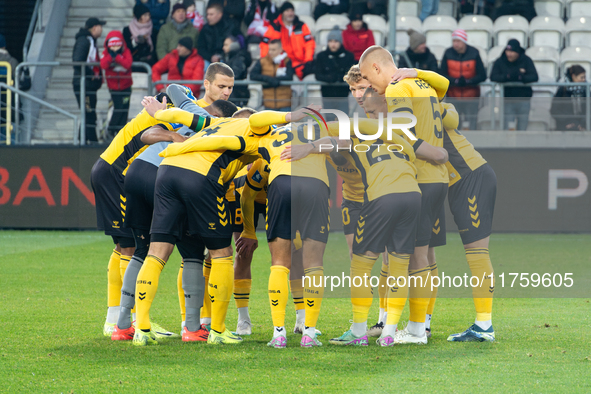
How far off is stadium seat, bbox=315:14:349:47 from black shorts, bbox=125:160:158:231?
10676 mm

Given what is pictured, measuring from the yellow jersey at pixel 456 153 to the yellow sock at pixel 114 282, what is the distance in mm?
2777

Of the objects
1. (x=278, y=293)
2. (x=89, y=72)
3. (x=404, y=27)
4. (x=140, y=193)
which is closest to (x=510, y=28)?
(x=404, y=27)

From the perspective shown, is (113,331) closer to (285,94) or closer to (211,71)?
(211,71)

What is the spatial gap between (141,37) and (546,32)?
886 centimetres

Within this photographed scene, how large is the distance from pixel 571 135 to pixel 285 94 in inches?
201

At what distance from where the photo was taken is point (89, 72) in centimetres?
1341

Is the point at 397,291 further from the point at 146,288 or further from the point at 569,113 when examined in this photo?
the point at 569,113

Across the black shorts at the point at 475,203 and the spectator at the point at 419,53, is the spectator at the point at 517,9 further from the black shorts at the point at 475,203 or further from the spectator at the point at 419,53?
the black shorts at the point at 475,203

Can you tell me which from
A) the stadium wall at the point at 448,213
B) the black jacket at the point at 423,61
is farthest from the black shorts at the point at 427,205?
the black jacket at the point at 423,61

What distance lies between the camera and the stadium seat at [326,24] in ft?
51.6

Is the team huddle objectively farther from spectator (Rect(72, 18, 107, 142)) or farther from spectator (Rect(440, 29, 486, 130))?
spectator (Rect(72, 18, 107, 142))

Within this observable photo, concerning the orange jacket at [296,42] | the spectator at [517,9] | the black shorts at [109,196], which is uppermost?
the spectator at [517,9]

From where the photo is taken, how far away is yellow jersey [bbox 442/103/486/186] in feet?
18.1

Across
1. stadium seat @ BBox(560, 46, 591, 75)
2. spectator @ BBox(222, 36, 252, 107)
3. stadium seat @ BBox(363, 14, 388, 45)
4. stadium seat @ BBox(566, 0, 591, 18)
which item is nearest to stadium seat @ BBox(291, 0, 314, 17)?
stadium seat @ BBox(363, 14, 388, 45)
